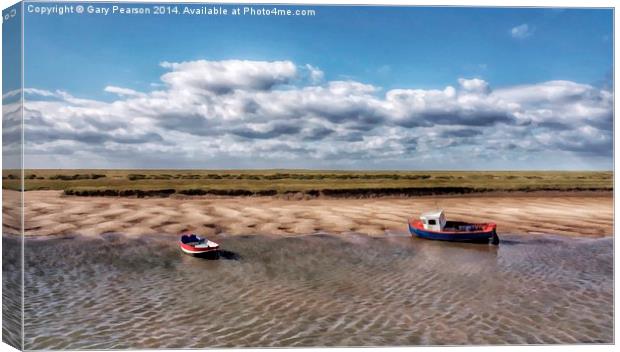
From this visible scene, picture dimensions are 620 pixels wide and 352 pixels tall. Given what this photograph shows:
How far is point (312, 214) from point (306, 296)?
31.2 feet

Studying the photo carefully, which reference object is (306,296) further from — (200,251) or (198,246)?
(198,246)

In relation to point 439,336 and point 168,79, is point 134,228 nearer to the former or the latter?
point 168,79

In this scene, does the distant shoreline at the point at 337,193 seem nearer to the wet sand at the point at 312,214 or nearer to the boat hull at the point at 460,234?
the wet sand at the point at 312,214

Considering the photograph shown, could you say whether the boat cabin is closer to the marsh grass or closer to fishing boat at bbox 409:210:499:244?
fishing boat at bbox 409:210:499:244

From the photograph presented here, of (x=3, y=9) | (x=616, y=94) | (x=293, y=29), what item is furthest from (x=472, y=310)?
(x=3, y=9)

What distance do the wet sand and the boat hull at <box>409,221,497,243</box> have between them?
1.85m

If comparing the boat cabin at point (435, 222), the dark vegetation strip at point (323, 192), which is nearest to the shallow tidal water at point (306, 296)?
the boat cabin at point (435, 222)

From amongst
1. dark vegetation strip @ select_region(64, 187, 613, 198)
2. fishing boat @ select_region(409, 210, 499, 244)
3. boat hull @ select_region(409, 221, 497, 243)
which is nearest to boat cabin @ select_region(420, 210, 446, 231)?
fishing boat @ select_region(409, 210, 499, 244)

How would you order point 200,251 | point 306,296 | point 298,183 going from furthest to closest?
point 298,183
point 200,251
point 306,296

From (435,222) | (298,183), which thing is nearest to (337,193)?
(298,183)

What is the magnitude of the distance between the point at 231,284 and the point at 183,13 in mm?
7346

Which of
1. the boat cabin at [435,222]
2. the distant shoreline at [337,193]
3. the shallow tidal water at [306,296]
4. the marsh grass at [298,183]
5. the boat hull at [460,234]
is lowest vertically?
the shallow tidal water at [306,296]

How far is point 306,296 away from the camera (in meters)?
12.1

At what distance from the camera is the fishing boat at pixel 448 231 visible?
18328 mm
